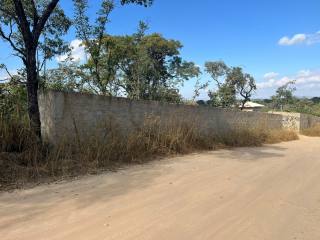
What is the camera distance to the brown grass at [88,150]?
6.95 meters

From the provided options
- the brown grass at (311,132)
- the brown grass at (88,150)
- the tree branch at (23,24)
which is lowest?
the brown grass at (311,132)

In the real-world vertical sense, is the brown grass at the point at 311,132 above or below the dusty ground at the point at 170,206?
below

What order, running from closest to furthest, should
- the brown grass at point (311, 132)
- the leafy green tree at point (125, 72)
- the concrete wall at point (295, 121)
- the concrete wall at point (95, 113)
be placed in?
the concrete wall at point (95, 113) → the leafy green tree at point (125, 72) → the concrete wall at point (295, 121) → the brown grass at point (311, 132)

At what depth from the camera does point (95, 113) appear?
9.23m

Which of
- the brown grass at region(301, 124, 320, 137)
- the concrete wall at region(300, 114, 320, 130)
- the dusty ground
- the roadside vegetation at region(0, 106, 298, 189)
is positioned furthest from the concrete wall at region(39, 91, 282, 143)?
the concrete wall at region(300, 114, 320, 130)

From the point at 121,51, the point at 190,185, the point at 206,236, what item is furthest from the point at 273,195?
the point at 121,51

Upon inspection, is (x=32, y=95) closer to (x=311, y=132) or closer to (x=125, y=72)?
(x=125, y=72)

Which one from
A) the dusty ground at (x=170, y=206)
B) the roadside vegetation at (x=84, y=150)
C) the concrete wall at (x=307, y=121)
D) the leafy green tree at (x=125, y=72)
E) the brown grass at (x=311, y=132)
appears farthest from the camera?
the concrete wall at (x=307, y=121)

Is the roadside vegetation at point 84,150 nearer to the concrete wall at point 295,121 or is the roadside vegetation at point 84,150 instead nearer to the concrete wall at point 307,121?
the concrete wall at point 295,121

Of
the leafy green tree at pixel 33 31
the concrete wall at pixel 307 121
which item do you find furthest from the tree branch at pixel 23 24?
the concrete wall at pixel 307 121

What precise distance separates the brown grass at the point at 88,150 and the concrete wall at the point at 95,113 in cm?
27

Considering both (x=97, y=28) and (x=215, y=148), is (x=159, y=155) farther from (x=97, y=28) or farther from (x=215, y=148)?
(x=97, y=28)

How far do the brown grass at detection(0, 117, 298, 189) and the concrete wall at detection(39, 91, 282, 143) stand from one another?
0.90ft

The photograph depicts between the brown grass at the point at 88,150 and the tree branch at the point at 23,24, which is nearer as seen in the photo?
the brown grass at the point at 88,150
